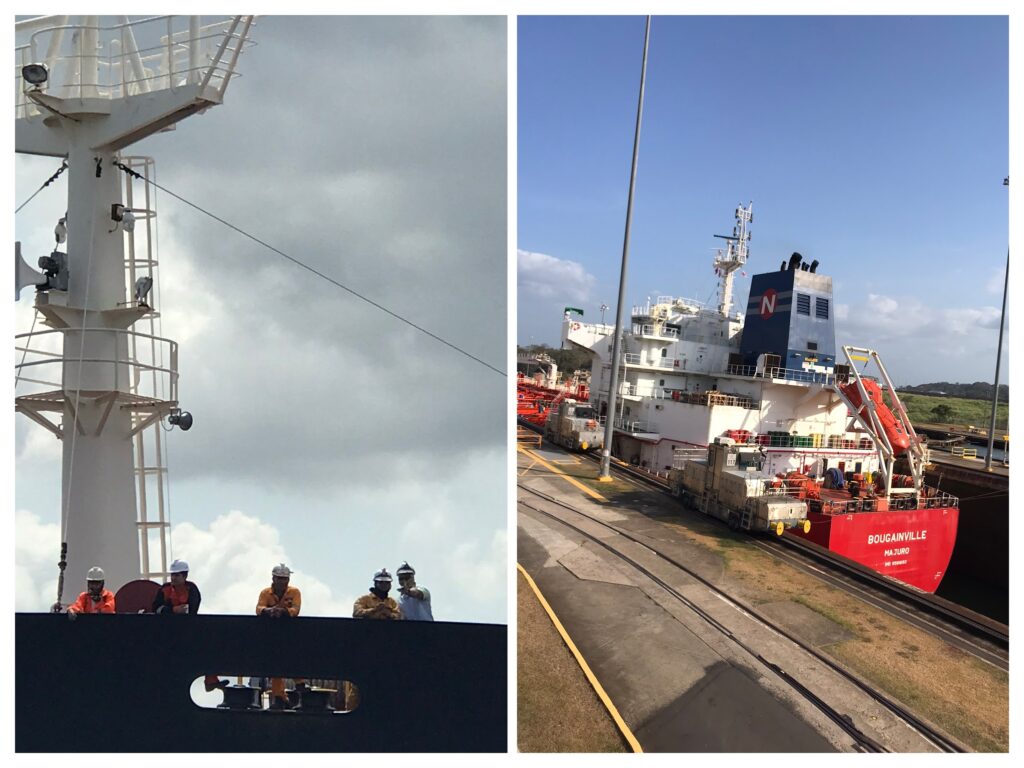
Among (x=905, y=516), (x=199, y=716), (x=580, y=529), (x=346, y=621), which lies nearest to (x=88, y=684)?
(x=199, y=716)

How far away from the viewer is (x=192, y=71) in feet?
16.2

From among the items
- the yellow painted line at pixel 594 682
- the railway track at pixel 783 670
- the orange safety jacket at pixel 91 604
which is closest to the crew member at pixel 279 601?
the orange safety jacket at pixel 91 604

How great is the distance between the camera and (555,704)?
3.90 metres

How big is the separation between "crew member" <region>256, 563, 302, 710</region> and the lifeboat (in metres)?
11.9

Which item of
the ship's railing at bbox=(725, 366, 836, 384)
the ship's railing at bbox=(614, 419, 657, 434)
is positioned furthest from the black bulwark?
the ship's railing at bbox=(614, 419, 657, 434)

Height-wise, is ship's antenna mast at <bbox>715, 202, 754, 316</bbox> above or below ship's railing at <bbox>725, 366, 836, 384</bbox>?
above

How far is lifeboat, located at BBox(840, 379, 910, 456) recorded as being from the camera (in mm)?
11961

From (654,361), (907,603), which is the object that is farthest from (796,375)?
(907,603)

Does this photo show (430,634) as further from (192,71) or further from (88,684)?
(192,71)

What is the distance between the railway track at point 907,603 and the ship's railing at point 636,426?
8890 mm

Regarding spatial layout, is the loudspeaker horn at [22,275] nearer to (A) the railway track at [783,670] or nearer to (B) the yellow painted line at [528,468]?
(A) the railway track at [783,670]

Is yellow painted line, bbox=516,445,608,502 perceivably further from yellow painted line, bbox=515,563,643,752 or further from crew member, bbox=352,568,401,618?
crew member, bbox=352,568,401,618

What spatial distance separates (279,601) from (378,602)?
75 centimetres
